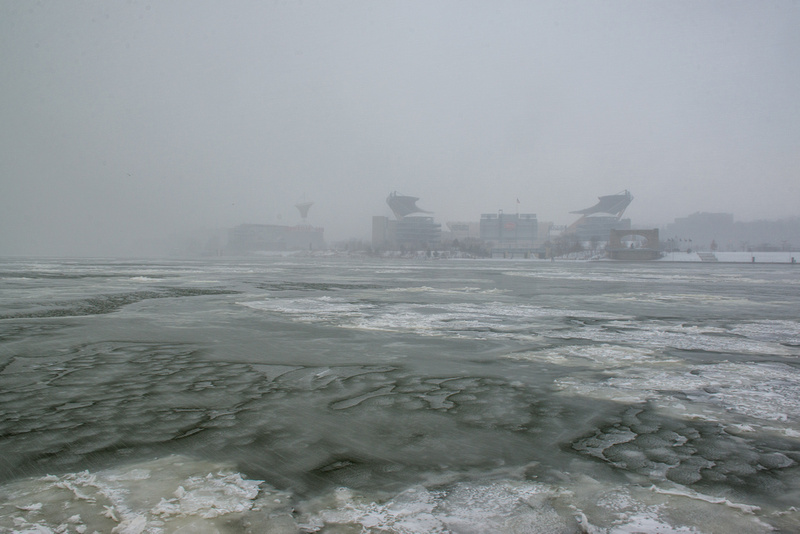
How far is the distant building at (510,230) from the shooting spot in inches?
6655

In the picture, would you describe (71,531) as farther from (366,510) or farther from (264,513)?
(366,510)

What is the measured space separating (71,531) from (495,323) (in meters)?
8.63

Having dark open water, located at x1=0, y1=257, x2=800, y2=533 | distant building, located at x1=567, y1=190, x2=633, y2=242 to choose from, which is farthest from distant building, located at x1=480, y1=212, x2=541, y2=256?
dark open water, located at x1=0, y1=257, x2=800, y2=533

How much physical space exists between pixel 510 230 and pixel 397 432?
171 m

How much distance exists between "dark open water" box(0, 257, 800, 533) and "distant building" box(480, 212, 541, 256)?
162605mm

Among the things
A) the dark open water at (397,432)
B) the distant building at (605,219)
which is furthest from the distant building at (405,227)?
the dark open water at (397,432)

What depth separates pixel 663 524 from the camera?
261 cm

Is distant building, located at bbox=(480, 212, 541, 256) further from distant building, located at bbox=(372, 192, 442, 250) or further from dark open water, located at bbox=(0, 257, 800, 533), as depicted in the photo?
dark open water, located at bbox=(0, 257, 800, 533)

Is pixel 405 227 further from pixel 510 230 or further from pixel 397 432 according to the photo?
pixel 397 432

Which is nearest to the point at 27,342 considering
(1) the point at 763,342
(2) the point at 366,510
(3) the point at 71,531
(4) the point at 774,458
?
(3) the point at 71,531

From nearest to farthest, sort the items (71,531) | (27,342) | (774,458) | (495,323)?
(71,531) < (774,458) < (27,342) < (495,323)

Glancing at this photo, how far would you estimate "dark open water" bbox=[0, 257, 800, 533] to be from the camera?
108 inches

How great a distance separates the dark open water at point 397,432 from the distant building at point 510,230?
162605mm

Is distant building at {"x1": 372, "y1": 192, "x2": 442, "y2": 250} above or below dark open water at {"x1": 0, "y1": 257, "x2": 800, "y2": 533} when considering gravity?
above
